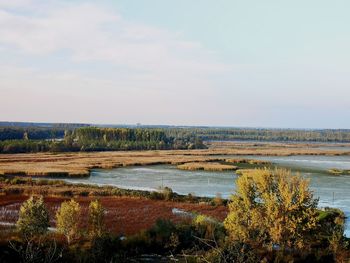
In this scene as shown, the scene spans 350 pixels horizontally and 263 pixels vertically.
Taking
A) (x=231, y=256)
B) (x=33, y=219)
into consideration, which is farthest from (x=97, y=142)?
(x=231, y=256)

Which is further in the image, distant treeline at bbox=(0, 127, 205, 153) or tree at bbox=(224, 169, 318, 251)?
distant treeline at bbox=(0, 127, 205, 153)

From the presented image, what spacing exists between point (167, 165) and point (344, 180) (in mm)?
28263

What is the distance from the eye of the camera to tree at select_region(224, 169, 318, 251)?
19.2 m

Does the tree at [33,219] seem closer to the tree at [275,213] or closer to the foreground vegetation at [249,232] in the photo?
the foreground vegetation at [249,232]

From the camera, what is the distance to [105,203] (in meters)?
34.5

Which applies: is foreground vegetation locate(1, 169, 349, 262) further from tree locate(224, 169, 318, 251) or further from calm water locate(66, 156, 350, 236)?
calm water locate(66, 156, 350, 236)

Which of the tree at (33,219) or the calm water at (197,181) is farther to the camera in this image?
the calm water at (197,181)

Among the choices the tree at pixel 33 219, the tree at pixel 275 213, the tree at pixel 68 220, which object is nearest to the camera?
the tree at pixel 275 213

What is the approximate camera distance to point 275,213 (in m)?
19.2

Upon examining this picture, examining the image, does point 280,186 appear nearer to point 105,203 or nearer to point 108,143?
point 105,203

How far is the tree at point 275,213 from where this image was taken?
19.2 m

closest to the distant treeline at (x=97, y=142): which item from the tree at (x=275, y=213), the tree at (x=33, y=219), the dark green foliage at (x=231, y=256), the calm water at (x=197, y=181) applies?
the calm water at (x=197, y=181)

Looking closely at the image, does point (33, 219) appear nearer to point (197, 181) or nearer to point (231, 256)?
point (231, 256)

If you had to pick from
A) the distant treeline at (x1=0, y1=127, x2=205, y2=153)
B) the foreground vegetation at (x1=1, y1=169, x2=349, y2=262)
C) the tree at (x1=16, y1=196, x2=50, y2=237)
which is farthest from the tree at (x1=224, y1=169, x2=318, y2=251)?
the distant treeline at (x1=0, y1=127, x2=205, y2=153)
